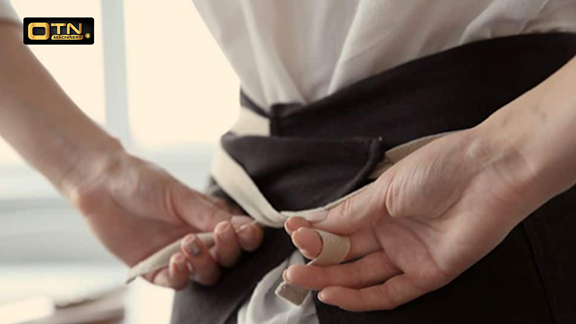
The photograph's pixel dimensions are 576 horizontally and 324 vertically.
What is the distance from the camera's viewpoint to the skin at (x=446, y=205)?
490mm

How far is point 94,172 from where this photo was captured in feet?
2.61

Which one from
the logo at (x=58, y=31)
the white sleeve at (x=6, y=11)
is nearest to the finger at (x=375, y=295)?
the white sleeve at (x=6, y=11)

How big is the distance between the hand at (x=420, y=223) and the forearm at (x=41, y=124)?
0.34 m

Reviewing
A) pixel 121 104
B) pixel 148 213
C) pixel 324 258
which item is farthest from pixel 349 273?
pixel 121 104

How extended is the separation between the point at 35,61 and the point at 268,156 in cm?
35

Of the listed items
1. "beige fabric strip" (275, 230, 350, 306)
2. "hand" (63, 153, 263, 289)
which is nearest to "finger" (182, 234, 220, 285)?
"hand" (63, 153, 263, 289)

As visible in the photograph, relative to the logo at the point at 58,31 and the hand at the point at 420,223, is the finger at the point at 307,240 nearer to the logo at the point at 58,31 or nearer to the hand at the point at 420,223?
the hand at the point at 420,223

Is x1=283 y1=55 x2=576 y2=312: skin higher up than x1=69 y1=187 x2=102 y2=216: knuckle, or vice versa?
x1=283 y1=55 x2=576 y2=312: skin

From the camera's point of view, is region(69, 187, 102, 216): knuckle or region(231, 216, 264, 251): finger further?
region(69, 187, 102, 216): knuckle

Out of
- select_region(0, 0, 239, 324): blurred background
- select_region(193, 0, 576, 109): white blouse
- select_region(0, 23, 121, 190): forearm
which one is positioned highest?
select_region(193, 0, 576, 109): white blouse

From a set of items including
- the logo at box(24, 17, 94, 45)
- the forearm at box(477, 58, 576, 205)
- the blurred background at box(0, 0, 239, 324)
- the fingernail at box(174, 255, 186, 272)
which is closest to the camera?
the forearm at box(477, 58, 576, 205)

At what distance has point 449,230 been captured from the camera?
1.81ft

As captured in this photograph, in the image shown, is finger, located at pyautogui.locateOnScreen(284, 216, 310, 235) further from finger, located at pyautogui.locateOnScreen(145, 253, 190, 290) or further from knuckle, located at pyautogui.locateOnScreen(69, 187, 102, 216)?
knuckle, located at pyautogui.locateOnScreen(69, 187, 102, 216)

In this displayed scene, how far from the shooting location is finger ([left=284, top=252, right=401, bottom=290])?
55 centimetres
